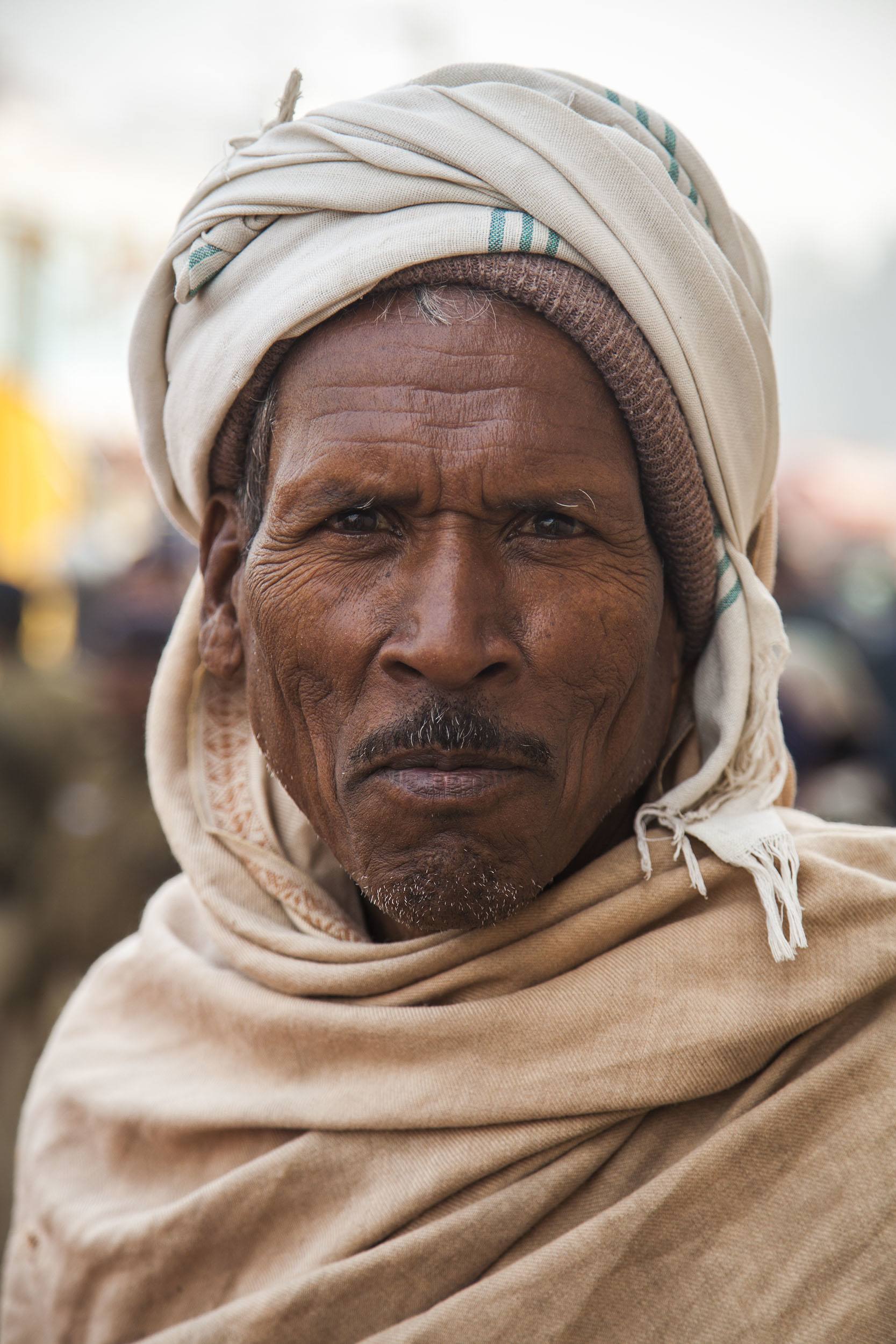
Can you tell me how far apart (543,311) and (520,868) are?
871 mm

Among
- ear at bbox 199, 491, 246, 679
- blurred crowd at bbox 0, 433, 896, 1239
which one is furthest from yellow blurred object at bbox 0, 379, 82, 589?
ear at bbox 199, 491, 246, 679

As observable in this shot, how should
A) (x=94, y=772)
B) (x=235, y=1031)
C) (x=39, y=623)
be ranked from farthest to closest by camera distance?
(x=39, y=623)
(x=94, y=772)
(x=235, y=1031)

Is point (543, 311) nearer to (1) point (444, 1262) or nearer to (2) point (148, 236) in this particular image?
(1) point (444, 1262)

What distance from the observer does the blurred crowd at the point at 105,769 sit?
16.0ft

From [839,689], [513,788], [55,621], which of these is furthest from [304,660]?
[55,621]

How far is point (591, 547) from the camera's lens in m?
1.86

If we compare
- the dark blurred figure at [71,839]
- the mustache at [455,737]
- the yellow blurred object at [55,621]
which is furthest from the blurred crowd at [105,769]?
the yellow blurred object at [55,621]

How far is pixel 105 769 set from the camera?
224 inches

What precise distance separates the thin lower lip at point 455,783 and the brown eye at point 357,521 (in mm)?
401

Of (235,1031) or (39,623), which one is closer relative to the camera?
(235,1031)

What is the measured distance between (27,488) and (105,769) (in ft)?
24.2

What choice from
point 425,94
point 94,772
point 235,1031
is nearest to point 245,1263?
point 235,1031

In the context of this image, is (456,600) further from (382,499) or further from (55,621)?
(55,621)

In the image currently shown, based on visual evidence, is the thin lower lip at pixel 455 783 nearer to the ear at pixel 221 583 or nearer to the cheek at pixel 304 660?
the cheek at pixel 304 660
